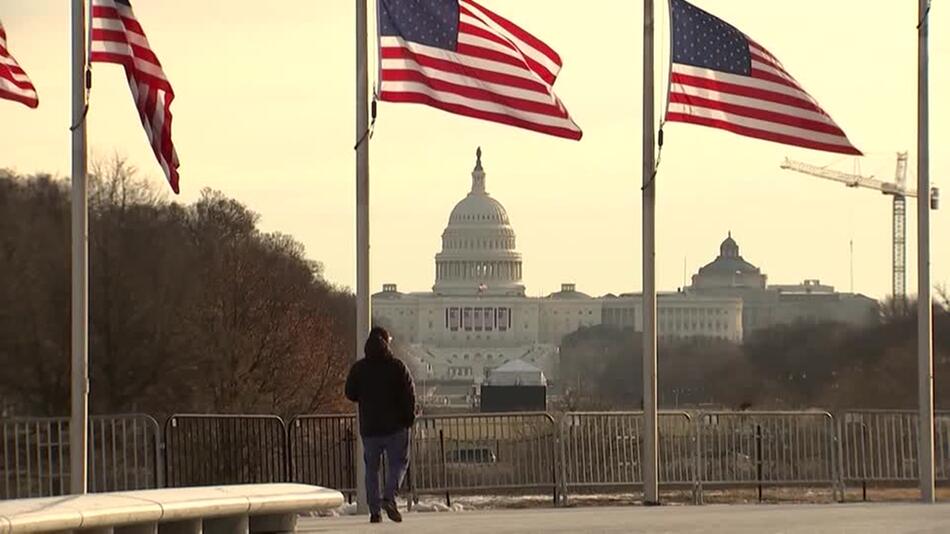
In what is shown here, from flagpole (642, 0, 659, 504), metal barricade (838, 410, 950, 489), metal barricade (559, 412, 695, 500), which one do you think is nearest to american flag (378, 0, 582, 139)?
flagpole (642, 0, 659, 504)

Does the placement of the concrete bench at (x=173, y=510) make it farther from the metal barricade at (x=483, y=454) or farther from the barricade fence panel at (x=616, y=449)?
the barricade fence panel at (x=616, y=449)

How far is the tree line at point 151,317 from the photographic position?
5653cm

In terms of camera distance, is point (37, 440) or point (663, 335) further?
point (663, 335)

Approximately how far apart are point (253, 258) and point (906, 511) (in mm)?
51033

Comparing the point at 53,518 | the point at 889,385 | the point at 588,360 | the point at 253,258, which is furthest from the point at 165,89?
the point at 588,360

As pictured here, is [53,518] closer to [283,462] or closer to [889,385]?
[283,462]

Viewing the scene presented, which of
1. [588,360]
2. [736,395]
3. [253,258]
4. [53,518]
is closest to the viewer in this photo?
[53,518]

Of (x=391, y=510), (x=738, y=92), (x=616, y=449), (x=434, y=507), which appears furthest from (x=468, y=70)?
(x=616, y=449)

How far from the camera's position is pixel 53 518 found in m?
15.2

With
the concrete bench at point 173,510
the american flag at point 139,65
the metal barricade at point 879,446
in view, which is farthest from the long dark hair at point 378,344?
the metal barricade at point 879,446

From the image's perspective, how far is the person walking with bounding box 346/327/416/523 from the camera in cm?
2014

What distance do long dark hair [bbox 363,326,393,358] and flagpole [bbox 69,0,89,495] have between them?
2541 mm

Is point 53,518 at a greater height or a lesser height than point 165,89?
lesser

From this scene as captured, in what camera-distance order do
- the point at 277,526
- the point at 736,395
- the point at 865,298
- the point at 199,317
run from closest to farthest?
the point at 277,526, the point at 199,317, the point at 736,395, the point at 865,298
